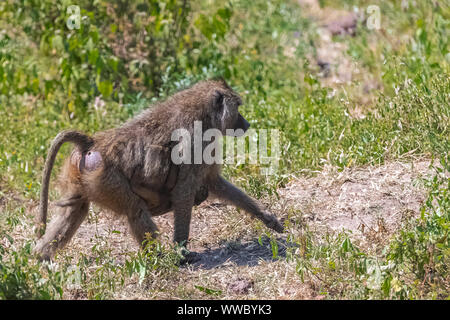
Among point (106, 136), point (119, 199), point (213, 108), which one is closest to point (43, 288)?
point (119, 199)

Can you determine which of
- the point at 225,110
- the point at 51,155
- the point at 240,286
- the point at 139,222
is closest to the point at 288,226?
the point at 240,286

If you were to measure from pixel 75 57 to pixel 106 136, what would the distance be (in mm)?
2768

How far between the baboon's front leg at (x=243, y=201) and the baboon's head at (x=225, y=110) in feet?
1.34

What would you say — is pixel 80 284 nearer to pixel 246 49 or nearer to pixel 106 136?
pixel 106 136

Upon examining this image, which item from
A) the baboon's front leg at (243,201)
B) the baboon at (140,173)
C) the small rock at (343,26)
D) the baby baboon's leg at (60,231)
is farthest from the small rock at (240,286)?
the small rock at (343,26)

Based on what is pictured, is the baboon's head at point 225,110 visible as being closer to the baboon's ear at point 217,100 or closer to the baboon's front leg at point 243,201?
the baboon's ear at point 217,100

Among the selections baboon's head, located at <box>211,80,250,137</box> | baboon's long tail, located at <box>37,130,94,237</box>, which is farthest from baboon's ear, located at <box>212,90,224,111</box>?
baboon's long tail, located at <box>37,130,94,237</box>

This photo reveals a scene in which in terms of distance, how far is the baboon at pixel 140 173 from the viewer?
15.5ft

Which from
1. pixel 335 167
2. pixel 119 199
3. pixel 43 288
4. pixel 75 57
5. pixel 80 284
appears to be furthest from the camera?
pixel 75 57

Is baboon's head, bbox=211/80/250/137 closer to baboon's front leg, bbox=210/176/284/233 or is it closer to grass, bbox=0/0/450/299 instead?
baboon's front leg, bbox=210/176/284/233

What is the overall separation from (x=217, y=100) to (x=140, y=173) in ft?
2.85

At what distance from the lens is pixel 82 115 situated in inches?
299

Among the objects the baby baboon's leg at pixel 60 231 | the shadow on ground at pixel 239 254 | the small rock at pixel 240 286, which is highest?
the baby baboon's leg at pixel 60 231
